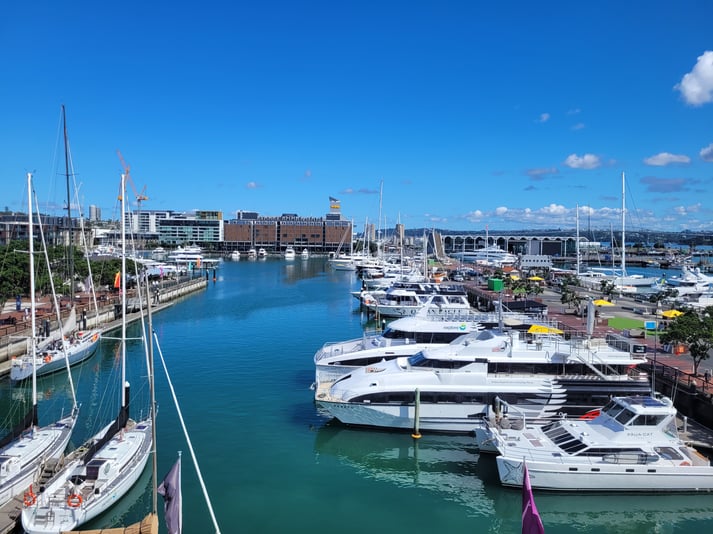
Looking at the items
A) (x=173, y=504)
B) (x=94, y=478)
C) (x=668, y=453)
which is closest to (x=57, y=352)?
(x=94, y=478)

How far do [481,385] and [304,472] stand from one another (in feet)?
30.2

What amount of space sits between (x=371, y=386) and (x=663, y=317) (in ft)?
100

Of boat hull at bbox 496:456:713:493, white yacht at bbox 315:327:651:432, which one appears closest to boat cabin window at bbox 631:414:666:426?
boat hull at bbox 496:456:713:493

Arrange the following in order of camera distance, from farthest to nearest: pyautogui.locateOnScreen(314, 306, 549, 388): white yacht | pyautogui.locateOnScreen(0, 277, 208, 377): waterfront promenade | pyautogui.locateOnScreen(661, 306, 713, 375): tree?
pyautogui.locateOnScreen(0, 277, 208, 377): waterfront promenade
pyautogui.locateOnScreen(314, 306, 549, 388): white yacht
pyautogui.locateOnScreen(661, 306, 713, 375): tree

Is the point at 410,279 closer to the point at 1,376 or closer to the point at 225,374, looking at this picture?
the point at 225,374

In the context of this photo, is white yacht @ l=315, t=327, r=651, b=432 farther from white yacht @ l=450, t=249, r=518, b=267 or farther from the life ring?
white yacht @ l=450, t=249, r=518, b=267

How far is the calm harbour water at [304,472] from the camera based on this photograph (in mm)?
19547

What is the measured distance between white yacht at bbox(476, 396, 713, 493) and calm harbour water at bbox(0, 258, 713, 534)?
0.64 m

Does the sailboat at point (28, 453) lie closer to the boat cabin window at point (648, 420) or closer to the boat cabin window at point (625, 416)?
the boat cabin window at point (625, 416)

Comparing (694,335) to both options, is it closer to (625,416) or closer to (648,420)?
(648,420)

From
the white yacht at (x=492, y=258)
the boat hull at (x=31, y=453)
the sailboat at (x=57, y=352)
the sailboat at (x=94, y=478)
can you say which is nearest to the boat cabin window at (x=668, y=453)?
the sailboat at (x=94, y=478)

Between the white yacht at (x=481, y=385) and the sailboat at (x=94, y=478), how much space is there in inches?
341

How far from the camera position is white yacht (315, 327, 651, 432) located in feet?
85.8

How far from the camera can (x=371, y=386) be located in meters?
26.7
